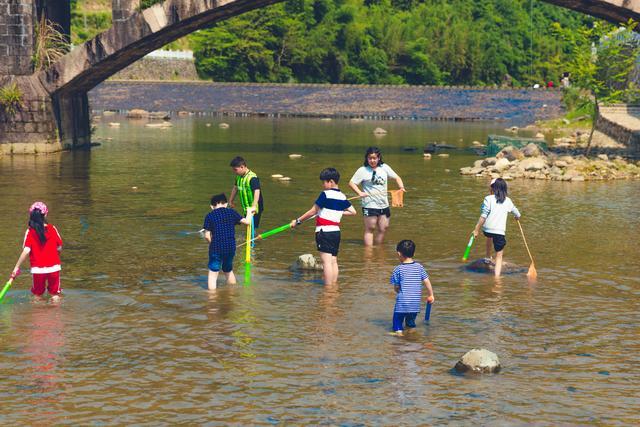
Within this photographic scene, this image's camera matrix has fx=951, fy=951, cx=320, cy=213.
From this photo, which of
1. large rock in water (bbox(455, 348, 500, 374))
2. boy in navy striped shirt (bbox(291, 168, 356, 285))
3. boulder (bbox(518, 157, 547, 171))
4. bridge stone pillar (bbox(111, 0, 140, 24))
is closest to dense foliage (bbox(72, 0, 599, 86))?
bridge stone pillar (bbox(111, 0, 140, 24))

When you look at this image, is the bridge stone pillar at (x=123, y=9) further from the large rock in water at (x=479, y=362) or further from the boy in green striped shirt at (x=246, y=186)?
the large rock in water at (x=479, y=362)

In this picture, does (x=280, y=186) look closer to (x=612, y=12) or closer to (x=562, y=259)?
(x=562, y=259)

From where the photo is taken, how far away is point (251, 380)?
881 cm

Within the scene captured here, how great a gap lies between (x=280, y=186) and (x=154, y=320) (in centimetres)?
1320

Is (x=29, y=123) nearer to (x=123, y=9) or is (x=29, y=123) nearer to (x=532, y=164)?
(x=123, y=9)

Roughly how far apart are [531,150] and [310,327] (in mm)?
21614

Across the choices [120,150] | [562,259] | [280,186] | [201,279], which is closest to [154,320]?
[201,279]

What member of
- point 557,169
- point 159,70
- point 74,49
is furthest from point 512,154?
point 159,70

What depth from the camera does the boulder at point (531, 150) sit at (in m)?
30.7

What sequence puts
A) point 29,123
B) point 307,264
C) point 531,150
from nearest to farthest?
point 307,264
point 531,150
point 29,123

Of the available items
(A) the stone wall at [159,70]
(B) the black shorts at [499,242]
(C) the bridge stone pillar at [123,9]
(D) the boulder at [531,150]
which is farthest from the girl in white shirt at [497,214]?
(A) the stone wall at [159,70]

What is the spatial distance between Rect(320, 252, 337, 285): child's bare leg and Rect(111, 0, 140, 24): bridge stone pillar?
2003 centimetres

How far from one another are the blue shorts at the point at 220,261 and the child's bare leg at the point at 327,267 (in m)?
1.22

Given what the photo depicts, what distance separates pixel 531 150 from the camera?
3088 cm
